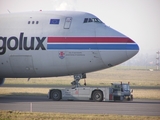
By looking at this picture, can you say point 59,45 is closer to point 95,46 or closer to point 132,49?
point 95,46

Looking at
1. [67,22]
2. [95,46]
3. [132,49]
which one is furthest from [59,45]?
[132,49]

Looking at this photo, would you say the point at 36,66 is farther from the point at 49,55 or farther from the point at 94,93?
the point at 94,93

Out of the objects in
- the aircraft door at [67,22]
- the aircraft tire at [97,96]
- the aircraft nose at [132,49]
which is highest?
the aircraft door at [67,22]

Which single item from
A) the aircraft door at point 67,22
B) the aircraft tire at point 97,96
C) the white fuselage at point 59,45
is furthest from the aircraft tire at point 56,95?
the aircraft door at point 67,22

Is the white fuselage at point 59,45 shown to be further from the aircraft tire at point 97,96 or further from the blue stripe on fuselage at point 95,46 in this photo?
the aircraft tire at point 97,96

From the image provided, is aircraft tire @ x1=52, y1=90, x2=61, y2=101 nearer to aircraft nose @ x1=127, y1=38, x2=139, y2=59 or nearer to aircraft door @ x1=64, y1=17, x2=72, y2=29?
aircraft door @ x1=64, y1=17, x2=72, y2=29

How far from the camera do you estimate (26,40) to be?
4016 cm

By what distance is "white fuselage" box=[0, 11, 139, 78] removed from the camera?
38.3 metres

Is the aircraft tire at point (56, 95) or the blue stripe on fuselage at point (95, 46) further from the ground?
the blue stripe on fuselage at point (95, 46)

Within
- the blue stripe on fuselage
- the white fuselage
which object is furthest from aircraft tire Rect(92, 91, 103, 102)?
→ the blue stripe on fuselage

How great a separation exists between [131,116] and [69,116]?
4.22 metres

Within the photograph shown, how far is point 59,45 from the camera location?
39.3 m

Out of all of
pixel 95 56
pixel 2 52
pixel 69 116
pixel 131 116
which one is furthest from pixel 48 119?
pixel 2 52

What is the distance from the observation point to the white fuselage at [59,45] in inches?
1510
